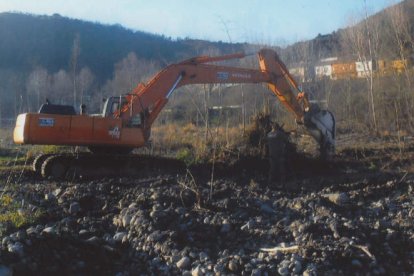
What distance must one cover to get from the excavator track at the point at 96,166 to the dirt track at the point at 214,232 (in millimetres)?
2699

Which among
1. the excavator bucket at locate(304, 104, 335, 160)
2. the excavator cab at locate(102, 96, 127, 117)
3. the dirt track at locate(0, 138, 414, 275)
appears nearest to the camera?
the dirt track at locate(0, 138, 414, 275)

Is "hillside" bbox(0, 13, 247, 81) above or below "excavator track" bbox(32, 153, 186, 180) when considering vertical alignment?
above

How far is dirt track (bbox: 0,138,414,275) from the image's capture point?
18.0 feet

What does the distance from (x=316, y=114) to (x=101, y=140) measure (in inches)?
209

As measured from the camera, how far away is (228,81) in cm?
1442

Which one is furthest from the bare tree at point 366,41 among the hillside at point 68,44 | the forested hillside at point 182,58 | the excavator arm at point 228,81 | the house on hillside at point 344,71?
the hillside at point 68,44

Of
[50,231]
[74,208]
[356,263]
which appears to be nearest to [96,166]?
[74,208]

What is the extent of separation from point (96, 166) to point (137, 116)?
Answer: 148 cm

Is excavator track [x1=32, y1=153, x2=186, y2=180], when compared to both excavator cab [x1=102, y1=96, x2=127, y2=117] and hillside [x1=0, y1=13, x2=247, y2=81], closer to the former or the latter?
excavator cab [x1=102, y1=96, x2=127, y2=117]

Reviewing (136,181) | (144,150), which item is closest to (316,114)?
(136,181)

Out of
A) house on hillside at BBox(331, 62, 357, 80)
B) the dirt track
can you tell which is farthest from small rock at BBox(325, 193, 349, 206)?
house on hillside at BBox(331, 62, 357, 80)

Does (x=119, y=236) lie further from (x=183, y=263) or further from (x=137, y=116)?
(x=137, y=116)

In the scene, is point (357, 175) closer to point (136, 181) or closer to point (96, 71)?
point (136, 181)

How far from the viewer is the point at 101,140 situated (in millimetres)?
12406
